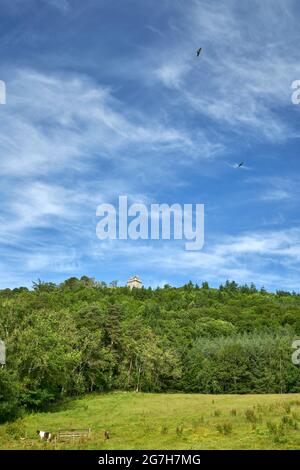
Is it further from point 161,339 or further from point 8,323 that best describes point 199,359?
point 8,323

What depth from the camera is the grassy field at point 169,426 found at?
102ft

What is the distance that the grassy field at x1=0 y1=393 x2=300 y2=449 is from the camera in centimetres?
3094

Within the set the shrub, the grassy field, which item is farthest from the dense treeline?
the shrub

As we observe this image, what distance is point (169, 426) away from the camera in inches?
1522

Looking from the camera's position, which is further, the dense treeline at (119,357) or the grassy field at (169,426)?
the dense treeline at (119,357)

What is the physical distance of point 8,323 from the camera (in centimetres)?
5666

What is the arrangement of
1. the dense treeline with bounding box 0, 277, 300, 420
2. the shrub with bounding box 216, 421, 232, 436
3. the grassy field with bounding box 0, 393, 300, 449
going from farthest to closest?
1. the dense treeline with bounding box 0, 277, 300, 420
2. the shrub with bounding box 216, 421, 232, 436
3. the grassy field with bounding box 0, 393, 300, 449

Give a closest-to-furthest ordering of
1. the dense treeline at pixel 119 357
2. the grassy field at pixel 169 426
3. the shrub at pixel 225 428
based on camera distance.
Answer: the grassy field at pixel 169 426, the shrub at pixel 225 428, the dense treeline at pixel 119 357

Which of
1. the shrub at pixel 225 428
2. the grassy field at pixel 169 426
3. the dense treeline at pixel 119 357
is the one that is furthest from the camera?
the dense treeline at pixel 119 357

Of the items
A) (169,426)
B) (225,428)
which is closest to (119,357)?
(169,426)

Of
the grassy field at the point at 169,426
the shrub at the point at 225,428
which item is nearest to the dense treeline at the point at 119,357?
the grassy field at the point at 169,426

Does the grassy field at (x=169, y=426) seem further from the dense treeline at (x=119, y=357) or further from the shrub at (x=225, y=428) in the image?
the dense treeline at (x=119, y=357)

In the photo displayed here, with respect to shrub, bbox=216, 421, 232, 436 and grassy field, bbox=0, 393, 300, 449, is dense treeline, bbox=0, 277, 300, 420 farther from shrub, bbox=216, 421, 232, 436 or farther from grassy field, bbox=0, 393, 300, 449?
shrub, bbox=216, 421, 232, 436
